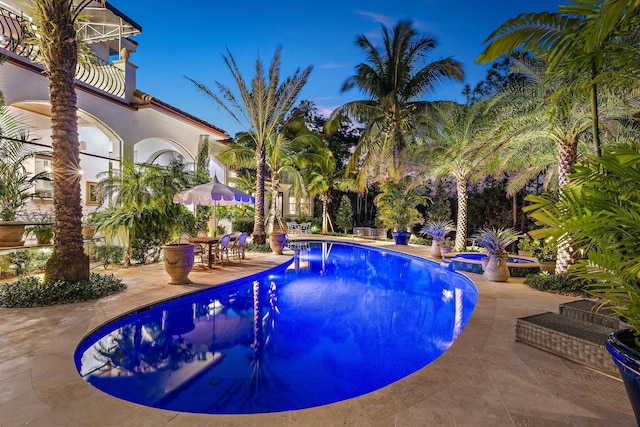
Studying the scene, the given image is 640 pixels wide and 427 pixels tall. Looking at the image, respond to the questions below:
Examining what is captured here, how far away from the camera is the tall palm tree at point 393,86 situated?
53.5 ft

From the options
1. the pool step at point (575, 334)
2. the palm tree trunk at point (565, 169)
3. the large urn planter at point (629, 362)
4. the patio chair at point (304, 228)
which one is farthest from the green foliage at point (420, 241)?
the large urn planter at point (629, 362)

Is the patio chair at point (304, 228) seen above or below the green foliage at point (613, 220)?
below

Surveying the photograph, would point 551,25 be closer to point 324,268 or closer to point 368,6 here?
point 324,268

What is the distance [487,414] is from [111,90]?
13619mm

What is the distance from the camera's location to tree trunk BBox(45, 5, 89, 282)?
637 centimetres

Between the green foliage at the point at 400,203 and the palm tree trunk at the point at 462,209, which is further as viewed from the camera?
the green foliage at the point at 400,203

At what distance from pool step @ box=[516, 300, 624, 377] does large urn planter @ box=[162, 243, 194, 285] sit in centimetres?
677

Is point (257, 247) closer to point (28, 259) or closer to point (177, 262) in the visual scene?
point (177, 262)

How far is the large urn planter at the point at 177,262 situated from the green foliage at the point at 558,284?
8513mm

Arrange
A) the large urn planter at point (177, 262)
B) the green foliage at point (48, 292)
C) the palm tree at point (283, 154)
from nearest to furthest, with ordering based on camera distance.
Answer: the green foliage at point (48, 292) < the large urn planter at point (177, 262) < the palm tree at point (283, 154)

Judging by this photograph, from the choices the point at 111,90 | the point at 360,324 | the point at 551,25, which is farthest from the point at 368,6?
the point at 360,324

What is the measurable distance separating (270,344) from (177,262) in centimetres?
364

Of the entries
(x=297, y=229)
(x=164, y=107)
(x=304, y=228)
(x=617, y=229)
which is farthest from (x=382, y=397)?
(x=304, y=228)

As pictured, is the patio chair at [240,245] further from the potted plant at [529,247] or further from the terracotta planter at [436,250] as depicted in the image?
the potted plant at [529,247]
